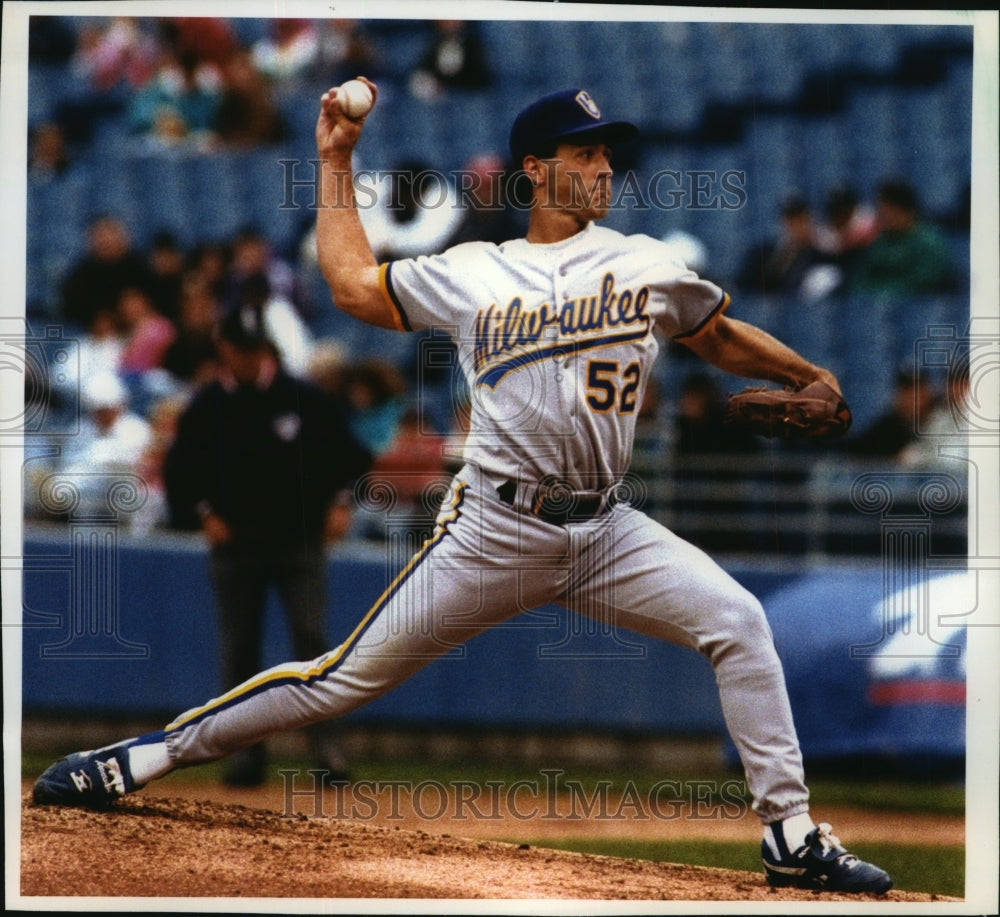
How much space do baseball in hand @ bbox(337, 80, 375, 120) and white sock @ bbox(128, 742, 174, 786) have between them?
1.76 meters

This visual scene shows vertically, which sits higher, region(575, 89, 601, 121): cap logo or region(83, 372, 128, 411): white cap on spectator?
region(575, 89, 601, 121): cap logo

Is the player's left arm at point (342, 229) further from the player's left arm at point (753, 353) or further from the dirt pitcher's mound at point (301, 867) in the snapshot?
the dirt pitcher's mound at point (301, 867)

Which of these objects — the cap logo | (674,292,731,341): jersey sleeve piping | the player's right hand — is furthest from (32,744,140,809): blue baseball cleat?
the cap logo

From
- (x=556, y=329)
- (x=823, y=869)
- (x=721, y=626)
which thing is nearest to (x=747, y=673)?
(x=721, y=626)

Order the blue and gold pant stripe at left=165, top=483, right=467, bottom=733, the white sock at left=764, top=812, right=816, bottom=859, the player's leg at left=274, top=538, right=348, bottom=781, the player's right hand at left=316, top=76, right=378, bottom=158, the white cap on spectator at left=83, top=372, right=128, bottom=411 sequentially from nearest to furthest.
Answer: the white sock at left=764, top=812, right=816, bottom=859 → the blue and gold pant stripe at left=165, top=483, right=467, bottom=733 → the player's right hand at left=316, top=76, right=378, bottom=158 → the white cap on spectator at left=83, top=372, right=128, bottom=411 → the player's leg at left=274, top=538, right=348, bottom=781

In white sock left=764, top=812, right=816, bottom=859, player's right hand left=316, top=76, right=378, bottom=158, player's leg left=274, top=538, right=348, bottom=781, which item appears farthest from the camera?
player's leg left=274, top=538, right=348, bottom=781

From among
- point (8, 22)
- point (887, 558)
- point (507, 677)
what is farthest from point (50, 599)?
point (887, 558)

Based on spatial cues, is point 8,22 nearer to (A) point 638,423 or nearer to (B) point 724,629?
(A) point 638,423

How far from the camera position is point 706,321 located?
393cm

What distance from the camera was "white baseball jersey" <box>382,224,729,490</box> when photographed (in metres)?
3.78

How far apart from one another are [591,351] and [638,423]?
475 mm

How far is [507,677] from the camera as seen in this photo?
424 centimetres

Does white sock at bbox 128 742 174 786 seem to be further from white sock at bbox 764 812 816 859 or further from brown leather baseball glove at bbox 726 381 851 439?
brown leather baseball glove at bbox 726 381 851 439

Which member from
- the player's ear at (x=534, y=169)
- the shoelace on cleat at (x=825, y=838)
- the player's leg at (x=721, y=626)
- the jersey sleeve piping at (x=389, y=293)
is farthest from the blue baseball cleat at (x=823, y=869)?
the player's ear at (x=534, y=169)
